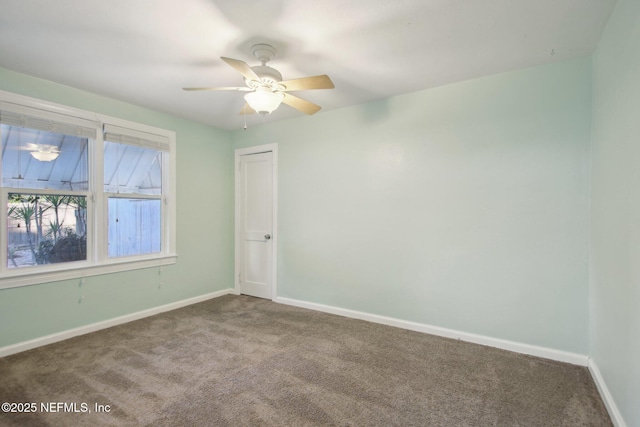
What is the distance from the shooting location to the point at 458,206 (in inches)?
116

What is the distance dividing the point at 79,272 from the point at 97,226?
1.61 feet

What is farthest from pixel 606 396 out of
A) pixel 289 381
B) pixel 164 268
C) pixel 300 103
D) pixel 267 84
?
pixel 164 268

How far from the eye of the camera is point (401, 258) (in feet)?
10.7

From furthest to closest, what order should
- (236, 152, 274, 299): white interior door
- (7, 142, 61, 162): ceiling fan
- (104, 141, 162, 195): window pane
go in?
(236, 152, 274, 299): white interior door, (104, 141, 162, 195): window pane, (7, 142, 61, 162): ceiling fan

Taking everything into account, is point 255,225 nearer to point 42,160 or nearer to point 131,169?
point 131,169

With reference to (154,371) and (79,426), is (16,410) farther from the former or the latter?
(154,371)

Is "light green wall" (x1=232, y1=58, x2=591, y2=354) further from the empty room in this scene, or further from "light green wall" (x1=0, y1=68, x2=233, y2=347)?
"light green wall" (x1=0, y1=68, x2=233, y2=347)

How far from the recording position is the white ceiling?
1.85 meters

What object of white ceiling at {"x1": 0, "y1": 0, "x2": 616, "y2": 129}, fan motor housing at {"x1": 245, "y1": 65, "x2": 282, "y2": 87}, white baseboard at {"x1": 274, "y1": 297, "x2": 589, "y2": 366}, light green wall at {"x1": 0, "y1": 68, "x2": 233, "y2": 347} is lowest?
white baseboard at {"x1": 274, "y1": 297, "x2": 589, "y2": 366}

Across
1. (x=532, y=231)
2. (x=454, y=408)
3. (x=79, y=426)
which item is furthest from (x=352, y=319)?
(x=79, y=426)

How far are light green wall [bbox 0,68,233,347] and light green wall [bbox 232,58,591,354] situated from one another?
127 centimetres

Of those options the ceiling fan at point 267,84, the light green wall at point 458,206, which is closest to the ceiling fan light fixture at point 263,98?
the ceiling fan at point 267,84

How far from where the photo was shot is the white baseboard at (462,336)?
98.3 inches

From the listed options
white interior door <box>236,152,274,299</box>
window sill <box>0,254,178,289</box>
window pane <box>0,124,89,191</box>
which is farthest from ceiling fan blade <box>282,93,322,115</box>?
window sill <box>0,254,178,289</box>
